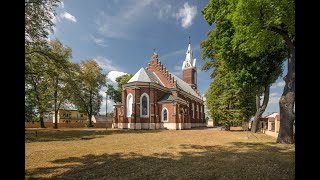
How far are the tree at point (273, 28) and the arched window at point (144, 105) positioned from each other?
23469 millimetres

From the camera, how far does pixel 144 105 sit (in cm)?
3719

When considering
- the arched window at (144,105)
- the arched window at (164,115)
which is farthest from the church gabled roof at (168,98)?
the arched window at (144,105)

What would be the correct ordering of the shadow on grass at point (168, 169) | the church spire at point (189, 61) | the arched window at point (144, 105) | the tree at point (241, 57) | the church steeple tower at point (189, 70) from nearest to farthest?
the shadow on grass at point (168, 169) < the tree at point (241, 57) < the arched window at point (144, 105) < the church steeple tower at point (189, 70) < the church spire at point (189, 61)

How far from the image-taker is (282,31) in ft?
45.3

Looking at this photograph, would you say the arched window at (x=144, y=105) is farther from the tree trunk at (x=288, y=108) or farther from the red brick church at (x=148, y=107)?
the tree trunk at (x=288, y=108)

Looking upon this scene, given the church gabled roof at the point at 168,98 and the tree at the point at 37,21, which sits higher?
the tree at the point at 37,21

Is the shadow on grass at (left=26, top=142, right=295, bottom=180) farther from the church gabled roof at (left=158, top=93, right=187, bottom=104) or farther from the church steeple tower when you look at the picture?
the church steeple tower

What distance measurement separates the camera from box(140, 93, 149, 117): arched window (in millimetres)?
36781

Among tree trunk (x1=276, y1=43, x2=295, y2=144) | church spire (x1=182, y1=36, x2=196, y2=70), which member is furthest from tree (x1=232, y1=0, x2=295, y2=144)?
church spire (x1=182, y1=36, x2=196, y2=70)

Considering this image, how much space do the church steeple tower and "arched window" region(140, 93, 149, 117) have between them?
87.0 feet

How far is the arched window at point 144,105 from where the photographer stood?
36781 millimetres

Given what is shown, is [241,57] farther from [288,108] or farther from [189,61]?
[189,61]
